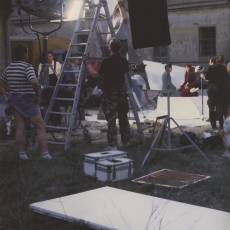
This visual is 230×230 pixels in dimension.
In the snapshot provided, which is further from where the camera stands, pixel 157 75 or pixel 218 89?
pixel 157 75

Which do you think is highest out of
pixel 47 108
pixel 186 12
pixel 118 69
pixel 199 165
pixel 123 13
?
pixel 186 12

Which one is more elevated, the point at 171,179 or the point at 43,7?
the point at 43,7

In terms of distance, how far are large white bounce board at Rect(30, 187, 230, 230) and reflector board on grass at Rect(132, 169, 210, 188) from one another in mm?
1028

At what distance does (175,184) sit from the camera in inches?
247

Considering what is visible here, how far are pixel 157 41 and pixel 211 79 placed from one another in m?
4.37

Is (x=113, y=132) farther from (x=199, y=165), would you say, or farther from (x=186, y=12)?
(x=186, y=12)

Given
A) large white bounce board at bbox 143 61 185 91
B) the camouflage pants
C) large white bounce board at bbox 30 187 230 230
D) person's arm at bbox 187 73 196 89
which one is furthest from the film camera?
large white bounce board at bbox 143 61 185 91

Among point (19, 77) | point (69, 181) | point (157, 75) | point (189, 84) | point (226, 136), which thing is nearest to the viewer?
point (69, 181)

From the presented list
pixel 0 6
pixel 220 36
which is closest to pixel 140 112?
pixel 0 6

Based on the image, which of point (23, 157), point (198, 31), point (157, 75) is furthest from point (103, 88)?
point (198, 31)

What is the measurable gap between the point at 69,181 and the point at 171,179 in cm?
130

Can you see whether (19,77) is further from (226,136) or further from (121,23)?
(226,136)

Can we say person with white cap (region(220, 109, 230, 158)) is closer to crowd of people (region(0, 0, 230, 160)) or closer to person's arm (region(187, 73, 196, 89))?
crowd of people (region(0, 0, 230, 160))

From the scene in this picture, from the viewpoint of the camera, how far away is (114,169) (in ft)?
21.4
